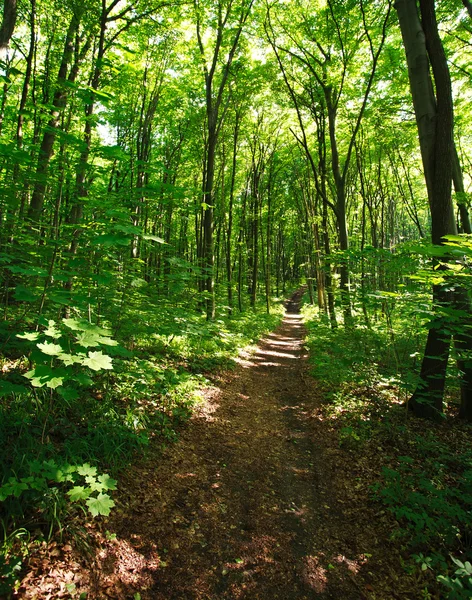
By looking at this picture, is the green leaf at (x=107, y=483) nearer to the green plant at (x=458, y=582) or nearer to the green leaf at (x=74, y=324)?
the green leaf at (x=74, y=324)

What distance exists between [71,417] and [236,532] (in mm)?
2467

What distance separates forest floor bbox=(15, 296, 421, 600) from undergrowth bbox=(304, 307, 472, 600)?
0.20 metres

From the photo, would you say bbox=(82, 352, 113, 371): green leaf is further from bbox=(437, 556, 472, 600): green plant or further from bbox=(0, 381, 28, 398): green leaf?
bbox=(437, 556, 472, 600): green plant

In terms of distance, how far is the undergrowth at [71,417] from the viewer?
2373mm

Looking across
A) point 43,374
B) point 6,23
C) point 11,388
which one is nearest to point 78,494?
point 11,388

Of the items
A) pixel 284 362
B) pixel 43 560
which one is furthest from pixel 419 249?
pixel 284 362

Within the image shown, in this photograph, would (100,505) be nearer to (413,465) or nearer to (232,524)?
(232,524)

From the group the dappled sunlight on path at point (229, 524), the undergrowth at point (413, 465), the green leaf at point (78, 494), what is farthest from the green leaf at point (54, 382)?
the undergrowth at point (413, 465)

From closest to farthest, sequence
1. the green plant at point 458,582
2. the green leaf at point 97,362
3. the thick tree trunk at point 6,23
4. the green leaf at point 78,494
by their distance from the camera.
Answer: the green plant at point 458,582
the green leaf at point 97,362
the green leaf at point 78,494
the thick tree trunk at point 6,23

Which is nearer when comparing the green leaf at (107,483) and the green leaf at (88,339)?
the green leaf at (88,339)

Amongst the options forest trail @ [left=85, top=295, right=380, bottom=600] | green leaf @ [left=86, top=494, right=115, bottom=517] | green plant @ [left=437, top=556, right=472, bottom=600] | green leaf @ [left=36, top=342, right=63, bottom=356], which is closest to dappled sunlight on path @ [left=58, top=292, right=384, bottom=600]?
forest trail @ [left=85, top=295, right=380, bottom=600]

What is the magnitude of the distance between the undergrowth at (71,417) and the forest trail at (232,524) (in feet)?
1.34

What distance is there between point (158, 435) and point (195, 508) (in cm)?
Result: 126

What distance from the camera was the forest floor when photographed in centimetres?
248
